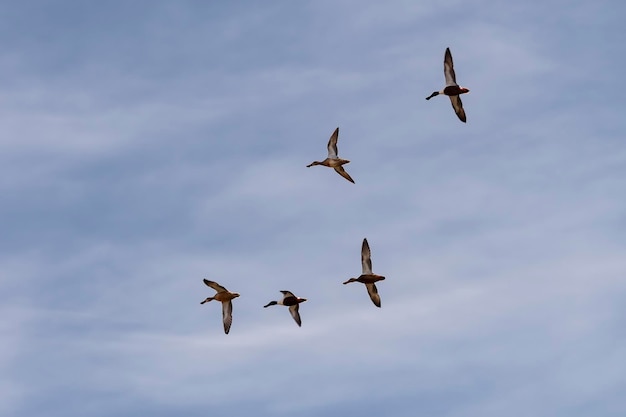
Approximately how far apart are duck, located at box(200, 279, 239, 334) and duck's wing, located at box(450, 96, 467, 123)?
2372 cm

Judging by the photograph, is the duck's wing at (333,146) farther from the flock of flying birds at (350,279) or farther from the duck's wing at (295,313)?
the duck's wing at (295,313)

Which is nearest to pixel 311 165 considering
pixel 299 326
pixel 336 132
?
pixel 336 132

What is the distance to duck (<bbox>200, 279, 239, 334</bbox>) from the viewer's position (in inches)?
5679

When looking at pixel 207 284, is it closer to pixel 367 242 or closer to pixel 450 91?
pixel 367 242

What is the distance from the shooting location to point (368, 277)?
469 ft

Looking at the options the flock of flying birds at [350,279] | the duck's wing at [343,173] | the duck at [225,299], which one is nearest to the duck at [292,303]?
the flock of flying birds at [350,279]

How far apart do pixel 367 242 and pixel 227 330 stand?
13.8m

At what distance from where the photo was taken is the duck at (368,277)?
14312cm

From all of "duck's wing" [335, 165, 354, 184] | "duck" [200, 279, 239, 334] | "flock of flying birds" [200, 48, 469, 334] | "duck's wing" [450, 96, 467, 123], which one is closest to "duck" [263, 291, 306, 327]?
"flock of flying birds" [200, 48, 469, 334]

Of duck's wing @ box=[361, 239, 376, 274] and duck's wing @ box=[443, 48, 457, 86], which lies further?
duck's wing @ box=[361, 239, 376, 274]

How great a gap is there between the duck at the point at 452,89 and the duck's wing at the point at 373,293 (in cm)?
1573

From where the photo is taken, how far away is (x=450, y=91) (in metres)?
142

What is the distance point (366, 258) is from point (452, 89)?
1591cm

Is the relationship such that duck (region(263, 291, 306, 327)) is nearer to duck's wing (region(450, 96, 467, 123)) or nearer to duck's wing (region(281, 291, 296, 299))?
duck's wing (region(281, 291, 296, 299))
